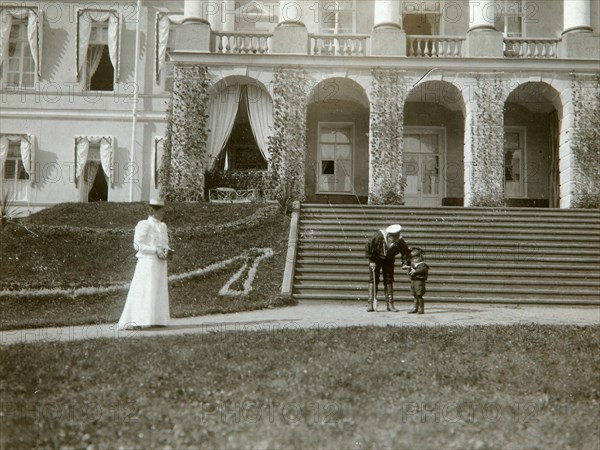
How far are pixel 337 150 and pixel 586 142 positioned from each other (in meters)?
9.07

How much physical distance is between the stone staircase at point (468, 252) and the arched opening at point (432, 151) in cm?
599

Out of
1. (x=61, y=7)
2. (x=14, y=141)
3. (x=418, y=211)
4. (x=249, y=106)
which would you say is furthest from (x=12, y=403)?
(x=61, y=7)

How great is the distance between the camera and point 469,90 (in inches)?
939

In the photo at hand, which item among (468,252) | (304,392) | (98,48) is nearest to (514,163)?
(468,252)

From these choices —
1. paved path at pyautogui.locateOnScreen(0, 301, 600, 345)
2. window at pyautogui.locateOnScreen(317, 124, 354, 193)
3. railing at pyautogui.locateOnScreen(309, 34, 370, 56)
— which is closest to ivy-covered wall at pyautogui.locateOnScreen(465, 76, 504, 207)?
railing at pyautogui.locateOnScreen(309, 34, 370, 56)

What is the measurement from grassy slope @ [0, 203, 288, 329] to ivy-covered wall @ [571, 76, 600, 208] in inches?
421

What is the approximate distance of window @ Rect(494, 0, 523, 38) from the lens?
26859 mm

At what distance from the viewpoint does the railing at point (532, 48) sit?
950 inches

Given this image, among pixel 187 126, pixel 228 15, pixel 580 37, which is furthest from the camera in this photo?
pixel 228 15

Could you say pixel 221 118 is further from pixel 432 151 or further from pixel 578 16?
pixel 578 16

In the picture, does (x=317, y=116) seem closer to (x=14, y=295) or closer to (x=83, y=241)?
(x=83, y=241)

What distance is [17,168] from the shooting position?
27.6 metres

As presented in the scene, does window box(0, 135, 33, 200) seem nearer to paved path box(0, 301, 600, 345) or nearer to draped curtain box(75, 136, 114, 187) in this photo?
draped curtain box(75, 136, 114, 187)

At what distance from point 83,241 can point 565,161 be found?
16.2 metres
